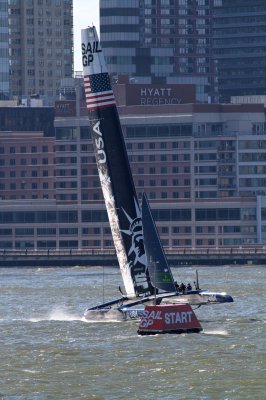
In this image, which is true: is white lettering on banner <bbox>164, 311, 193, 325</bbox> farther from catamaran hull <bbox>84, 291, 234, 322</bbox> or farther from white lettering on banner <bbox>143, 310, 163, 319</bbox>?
catamaran hull <bbox>84, 291, 234, 322</bbox>

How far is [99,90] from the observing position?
98.2 metres

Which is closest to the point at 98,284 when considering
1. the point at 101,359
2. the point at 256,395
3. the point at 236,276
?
the point at 236,276

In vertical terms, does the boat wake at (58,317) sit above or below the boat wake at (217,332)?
below

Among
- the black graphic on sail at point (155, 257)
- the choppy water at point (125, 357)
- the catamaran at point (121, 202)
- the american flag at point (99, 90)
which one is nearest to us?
the choppy water at point (125, 357)

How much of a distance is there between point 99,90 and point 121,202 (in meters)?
6.36

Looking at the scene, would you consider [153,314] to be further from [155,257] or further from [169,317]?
[155,257]

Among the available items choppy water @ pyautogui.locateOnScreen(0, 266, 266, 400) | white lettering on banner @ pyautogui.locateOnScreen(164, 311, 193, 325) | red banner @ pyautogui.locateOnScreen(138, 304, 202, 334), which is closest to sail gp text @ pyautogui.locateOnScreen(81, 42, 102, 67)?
choppy water @ pyautogui.locateOnScreen(0, 266, 266, 400)

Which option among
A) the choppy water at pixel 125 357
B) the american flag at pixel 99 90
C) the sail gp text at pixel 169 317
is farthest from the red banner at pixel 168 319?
the american flag at pixel 99 90

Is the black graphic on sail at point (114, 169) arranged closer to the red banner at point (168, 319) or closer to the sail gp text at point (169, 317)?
the red banner at point (168, 319)

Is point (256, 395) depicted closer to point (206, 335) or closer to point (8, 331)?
point (206, 335)

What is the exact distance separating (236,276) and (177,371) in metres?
97.9

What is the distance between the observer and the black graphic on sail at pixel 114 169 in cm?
9750

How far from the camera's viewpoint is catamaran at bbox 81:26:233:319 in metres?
96.9

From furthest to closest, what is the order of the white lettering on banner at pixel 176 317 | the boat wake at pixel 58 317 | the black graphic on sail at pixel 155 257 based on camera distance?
1. the boat wake at pixel 58 317
2. the black graphic on sail at pixel 155 257
3. the white lettering on banner at pixel 176 317
